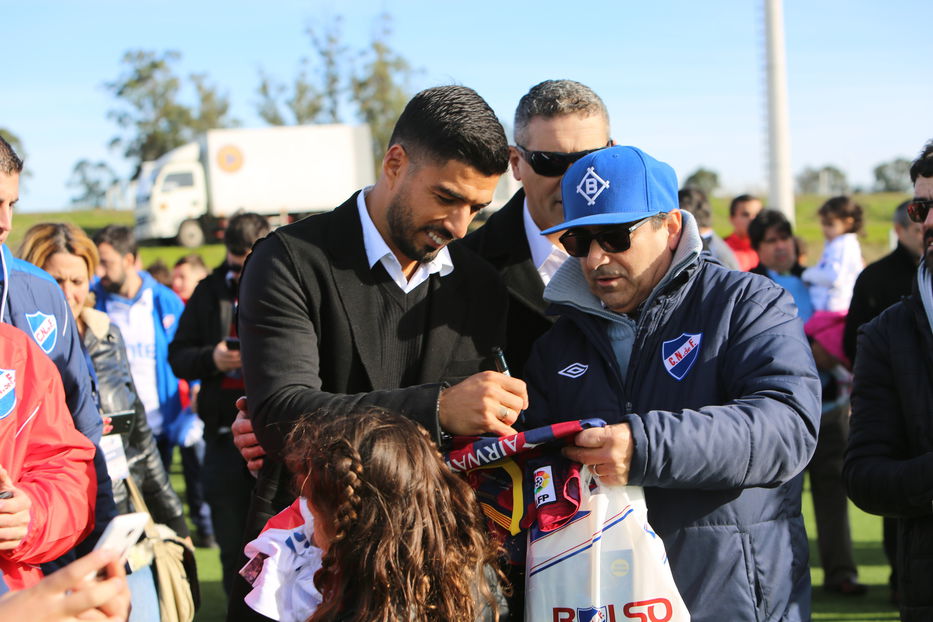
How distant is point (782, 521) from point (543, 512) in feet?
2.22

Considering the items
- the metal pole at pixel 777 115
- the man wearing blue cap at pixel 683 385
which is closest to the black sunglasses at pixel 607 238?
the man wearing blue cap at pixel 683 385

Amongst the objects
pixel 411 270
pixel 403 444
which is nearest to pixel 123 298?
pixel 411 270

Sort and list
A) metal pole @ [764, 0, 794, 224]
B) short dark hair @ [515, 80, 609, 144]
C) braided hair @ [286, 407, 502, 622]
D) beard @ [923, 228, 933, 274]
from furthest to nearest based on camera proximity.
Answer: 1. metal pole @ [764, 0, 794, 224]
2. short dark hair @ [515, 80, 609, 144]
3. beard @ [923, 228, 933, 274]
4. braided hair @ [286, 407, 502, 622]

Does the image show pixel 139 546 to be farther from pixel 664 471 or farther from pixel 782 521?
pixel 782 521

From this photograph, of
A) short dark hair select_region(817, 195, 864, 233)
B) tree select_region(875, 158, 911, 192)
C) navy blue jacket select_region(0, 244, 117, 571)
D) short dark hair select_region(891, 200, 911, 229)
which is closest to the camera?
navy blue jacket select_region(0, 244, 117, 571)

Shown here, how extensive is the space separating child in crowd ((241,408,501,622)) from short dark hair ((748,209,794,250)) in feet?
17.8

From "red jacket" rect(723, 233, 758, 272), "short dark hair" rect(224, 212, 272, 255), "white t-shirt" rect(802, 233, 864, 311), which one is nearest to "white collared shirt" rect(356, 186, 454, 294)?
"short dark hair" rect(224, 212, 272, 255)

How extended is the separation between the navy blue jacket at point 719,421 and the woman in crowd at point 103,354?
9.55 feet

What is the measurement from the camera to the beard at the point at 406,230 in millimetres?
2861

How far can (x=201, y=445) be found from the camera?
8359 millimetres

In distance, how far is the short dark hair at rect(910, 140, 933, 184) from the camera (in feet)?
10.1

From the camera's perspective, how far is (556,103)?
3.62m

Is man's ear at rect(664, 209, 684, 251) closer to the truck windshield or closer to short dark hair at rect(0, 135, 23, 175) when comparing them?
short dark hair at rect(0, 135, 23, 175)

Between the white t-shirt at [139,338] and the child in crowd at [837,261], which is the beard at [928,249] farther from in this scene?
the white t-shirt at [139,338]
